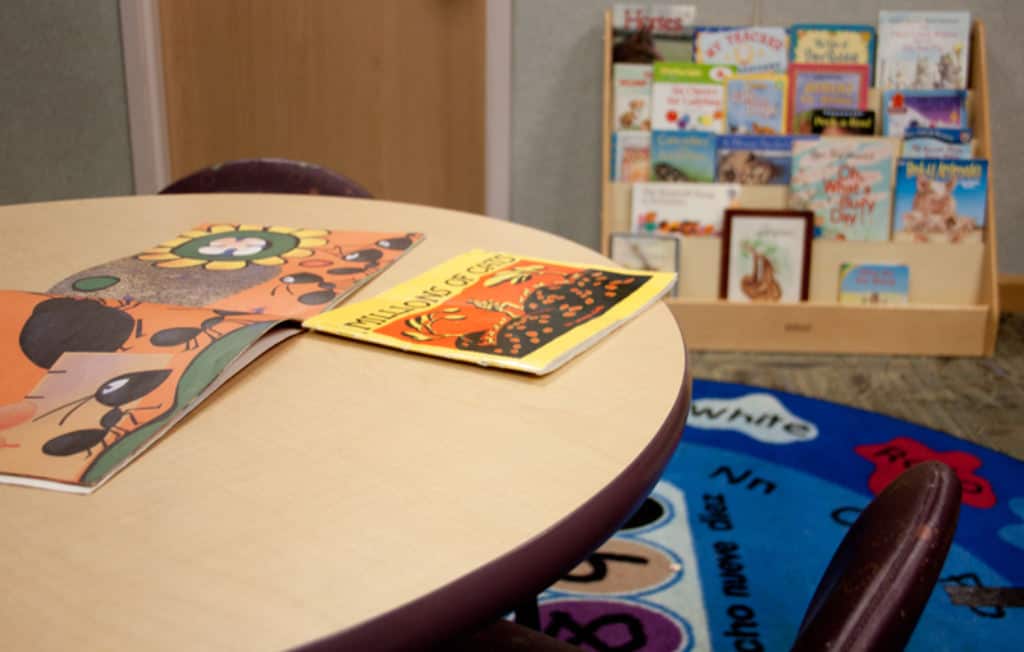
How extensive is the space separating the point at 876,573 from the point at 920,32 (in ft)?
8.40

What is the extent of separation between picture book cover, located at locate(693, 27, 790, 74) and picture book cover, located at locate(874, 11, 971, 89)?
0.28 metres

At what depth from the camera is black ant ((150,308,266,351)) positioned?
1.98 ft

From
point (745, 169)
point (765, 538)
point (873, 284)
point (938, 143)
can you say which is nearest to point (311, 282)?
point (765, 538)

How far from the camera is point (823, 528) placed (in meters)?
1.62

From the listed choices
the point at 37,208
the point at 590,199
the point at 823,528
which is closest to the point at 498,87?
the point at 590,199

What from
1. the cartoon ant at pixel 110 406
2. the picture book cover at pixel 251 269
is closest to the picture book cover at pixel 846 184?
the picture book cover at pixel 251 269

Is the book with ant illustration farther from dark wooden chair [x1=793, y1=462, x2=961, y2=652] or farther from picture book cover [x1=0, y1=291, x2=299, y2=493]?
dark wooden chair [x1=793, y1=462, x2=961, y2=652]

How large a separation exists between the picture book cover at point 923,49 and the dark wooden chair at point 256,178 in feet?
6.11

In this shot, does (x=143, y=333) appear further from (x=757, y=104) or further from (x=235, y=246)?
(x=757, y=104)

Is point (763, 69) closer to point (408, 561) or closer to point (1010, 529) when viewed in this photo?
point (1010, 529)

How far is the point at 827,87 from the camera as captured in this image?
256cm

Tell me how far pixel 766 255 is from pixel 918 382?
1.72ft

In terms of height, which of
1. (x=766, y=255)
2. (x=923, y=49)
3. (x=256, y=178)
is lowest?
(x=766, y=255)

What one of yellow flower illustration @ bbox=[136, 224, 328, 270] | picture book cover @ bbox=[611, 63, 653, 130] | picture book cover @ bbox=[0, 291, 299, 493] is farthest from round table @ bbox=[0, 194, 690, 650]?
picture book cover @ bbox=[611, 63, 653, 130]
